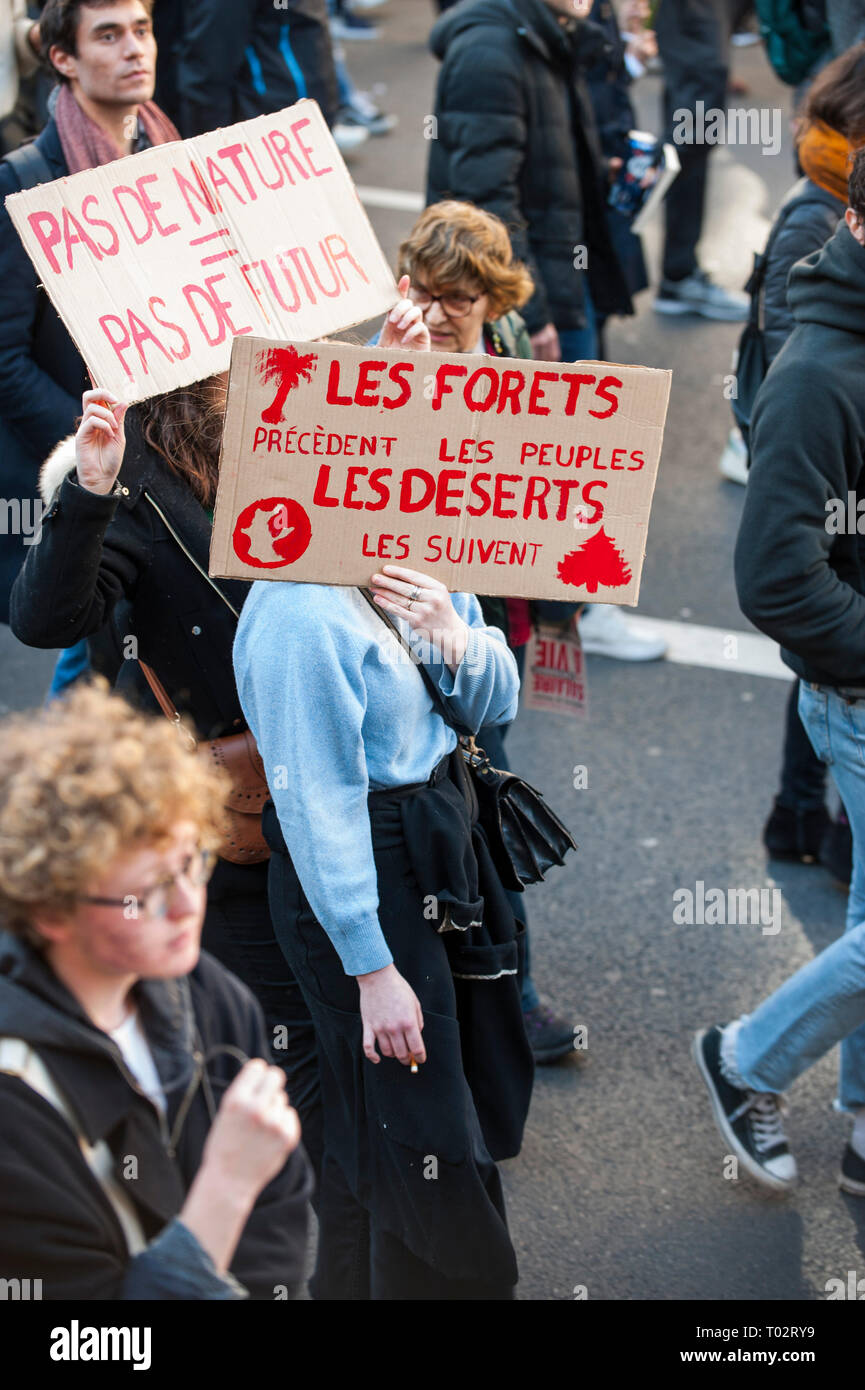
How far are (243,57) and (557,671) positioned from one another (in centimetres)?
327

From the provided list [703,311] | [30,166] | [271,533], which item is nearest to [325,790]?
[271,533]

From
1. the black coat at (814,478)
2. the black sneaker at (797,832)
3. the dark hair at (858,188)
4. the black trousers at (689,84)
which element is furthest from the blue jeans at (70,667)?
the black trousers at (689,84)

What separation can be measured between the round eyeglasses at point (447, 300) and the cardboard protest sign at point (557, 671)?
78cm

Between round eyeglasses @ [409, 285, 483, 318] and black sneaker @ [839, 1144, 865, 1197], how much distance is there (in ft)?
6.49

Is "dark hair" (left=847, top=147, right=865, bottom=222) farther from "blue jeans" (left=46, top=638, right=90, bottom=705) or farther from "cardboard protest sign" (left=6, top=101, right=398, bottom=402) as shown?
"blue jeans" (left=46, top=638, right=90, bottom=705)

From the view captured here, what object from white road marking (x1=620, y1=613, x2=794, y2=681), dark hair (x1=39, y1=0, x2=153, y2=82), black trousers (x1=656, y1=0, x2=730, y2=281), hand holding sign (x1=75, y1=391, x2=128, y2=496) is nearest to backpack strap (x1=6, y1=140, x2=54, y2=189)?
dark hair (x1=39, y1=0, x2=153, y2=82)

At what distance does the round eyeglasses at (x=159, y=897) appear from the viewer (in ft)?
4.57

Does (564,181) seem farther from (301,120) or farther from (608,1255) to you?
(608,1255)

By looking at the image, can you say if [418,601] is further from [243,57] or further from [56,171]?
[243,57]

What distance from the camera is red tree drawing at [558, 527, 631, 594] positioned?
2221 mm

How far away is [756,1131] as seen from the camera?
3.21 meters

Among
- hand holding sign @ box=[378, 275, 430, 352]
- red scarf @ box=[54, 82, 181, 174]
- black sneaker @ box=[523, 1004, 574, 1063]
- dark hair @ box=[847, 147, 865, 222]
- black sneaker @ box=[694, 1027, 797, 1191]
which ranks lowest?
black sneaker @ box=[523, 1004, 574, 1063]

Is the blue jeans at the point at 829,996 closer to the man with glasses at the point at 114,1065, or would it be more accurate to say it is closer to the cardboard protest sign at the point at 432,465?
the cardboard protest sign at the point at 432,465

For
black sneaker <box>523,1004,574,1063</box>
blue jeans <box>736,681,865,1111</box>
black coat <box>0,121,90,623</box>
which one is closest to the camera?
blue jeans <box>736,681,865,1111</box>
